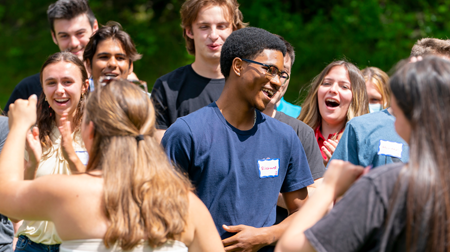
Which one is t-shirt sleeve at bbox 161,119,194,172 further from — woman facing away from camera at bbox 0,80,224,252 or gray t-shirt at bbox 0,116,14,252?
gray t-shirt at bbox 0,116,14,252

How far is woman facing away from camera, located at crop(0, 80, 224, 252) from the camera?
1.70 meters

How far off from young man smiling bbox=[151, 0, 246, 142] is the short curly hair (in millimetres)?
766

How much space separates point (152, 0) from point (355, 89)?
876cm

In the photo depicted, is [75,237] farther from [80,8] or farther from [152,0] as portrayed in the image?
[152,0]

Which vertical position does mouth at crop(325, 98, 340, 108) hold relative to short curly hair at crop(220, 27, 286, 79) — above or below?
below

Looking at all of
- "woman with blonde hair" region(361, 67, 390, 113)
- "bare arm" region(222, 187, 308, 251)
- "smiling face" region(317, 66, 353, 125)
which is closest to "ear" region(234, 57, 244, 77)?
"bare arm" region(222, 187, 308, 251)

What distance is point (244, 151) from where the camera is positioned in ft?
8.13

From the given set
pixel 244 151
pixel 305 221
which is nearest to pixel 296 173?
pixel 244 151

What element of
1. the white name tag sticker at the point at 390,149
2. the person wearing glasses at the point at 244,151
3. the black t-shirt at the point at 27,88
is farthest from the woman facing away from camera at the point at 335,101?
the black t-shirt at the point at 27,88

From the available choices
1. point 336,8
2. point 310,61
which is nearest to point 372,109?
point 310,61

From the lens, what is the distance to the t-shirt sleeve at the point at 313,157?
2.93 meters

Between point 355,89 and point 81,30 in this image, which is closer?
point 355,89

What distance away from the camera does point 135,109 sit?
181 centimetres

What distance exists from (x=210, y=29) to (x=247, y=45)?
1179mm
